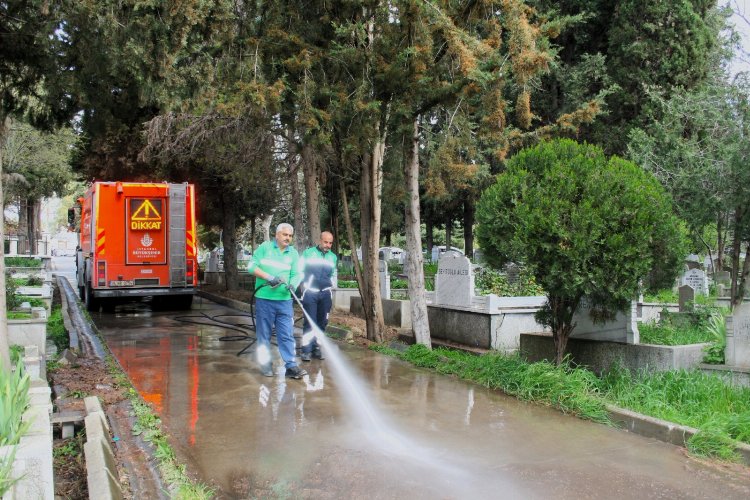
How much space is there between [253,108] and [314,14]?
174 cm

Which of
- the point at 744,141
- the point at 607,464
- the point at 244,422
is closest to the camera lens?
the point at 607,464

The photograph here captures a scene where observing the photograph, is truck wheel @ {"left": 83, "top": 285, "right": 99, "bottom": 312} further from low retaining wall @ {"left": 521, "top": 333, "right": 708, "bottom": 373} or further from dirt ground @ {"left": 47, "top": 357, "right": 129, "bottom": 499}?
low retaining wall @ {"left": 521, "top": 333, "right": 708, "bottom": 373}

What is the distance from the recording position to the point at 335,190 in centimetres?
1786

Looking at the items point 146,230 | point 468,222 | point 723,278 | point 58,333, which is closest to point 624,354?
point 58,333

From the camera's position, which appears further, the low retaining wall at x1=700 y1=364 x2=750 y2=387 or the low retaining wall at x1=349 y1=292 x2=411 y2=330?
the low retaining wall at x1=349 y1=292 x2=411 y2=330

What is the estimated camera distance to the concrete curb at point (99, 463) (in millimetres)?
3691

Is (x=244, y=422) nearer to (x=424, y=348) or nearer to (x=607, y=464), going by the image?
(x=607, y=464)

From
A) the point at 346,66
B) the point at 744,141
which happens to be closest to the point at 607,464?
the point at 346,66

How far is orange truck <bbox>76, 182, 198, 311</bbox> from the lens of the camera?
14.5m

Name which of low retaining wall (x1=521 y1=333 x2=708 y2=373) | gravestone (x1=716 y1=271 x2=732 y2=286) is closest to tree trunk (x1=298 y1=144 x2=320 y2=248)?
Result: low retaining wall (x1=521 y1=333 x2=708 y2=373)

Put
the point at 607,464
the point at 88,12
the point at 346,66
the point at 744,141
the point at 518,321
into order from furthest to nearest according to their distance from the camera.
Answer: the point at 518,321
the point at 744,141
the point at 346,66
the point at 88,12
the point at 607,464

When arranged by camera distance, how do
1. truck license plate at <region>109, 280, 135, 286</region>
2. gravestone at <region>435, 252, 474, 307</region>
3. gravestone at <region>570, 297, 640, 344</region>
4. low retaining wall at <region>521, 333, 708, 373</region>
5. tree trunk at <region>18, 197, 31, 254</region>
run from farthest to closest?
tree trunk at <region>18, 197, 31, 254</region> → truck license plate at <region>109, 280, 135, 286</region> → gravestone at <region>435, 252, 474, 307</region> → gravestone at <region>570, 297, 640, 344</region> → low retaining wall at <region>521, 333, 708, 373</region>

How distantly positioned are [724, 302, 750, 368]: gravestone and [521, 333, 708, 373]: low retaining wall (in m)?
0.37

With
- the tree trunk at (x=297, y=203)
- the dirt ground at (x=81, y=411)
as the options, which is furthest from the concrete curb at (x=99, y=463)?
the tree trunk at (x=297, y=203)
